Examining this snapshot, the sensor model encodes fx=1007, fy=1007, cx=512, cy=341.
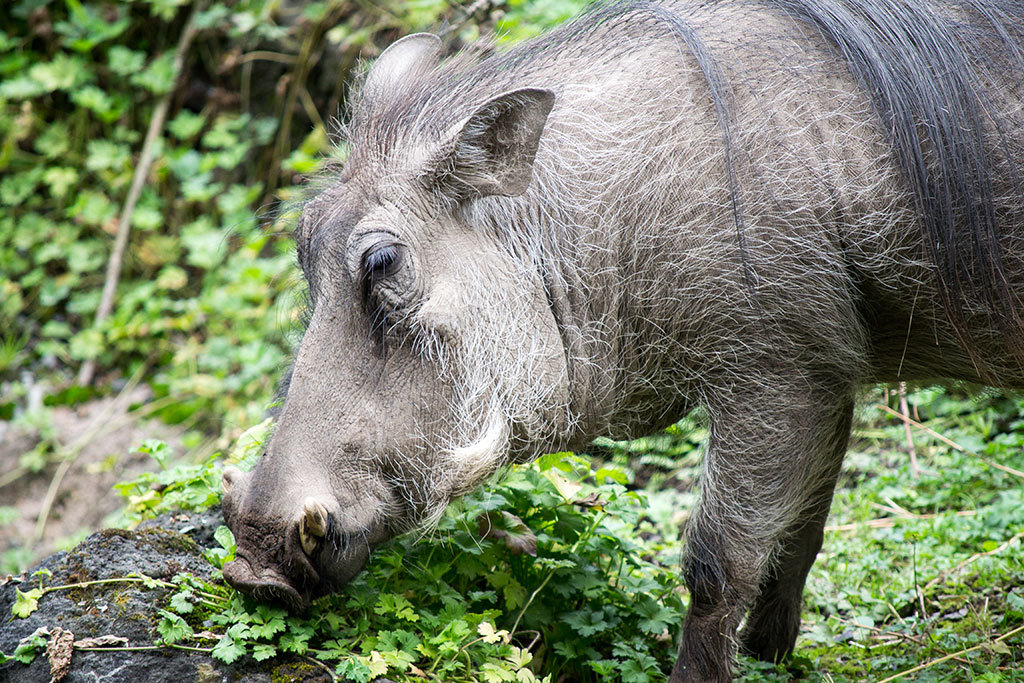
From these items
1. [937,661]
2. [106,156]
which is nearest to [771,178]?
[937,661]

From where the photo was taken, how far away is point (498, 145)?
275cm

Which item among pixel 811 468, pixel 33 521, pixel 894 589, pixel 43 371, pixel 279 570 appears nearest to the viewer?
pixel 279 570

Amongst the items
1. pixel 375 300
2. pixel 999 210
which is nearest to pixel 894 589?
pixel 999 210

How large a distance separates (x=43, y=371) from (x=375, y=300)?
5.22 m

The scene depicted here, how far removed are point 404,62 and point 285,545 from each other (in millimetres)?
1655

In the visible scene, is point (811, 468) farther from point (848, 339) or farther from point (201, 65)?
point (201, 65)

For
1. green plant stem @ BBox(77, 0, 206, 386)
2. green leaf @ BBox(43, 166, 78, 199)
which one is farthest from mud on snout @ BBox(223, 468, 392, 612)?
green leaf @ BBox(43, 166, 78, 199)

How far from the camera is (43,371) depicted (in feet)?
23.1

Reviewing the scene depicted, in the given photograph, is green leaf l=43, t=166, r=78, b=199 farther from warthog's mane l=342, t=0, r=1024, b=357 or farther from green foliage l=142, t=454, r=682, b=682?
green foliage l=142, t=454, r=682, b=682

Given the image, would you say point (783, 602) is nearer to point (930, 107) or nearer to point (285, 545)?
point (930, 107)

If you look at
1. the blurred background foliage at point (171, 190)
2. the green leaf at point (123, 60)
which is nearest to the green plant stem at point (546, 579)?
the blurred background foliage at point (171, 190)

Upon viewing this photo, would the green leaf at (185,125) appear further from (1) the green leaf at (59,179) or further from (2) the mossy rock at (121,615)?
(2) the mossy rock at (121,615)

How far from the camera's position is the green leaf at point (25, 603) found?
2658 mm

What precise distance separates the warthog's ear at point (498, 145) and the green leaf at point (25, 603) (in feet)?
5.16
